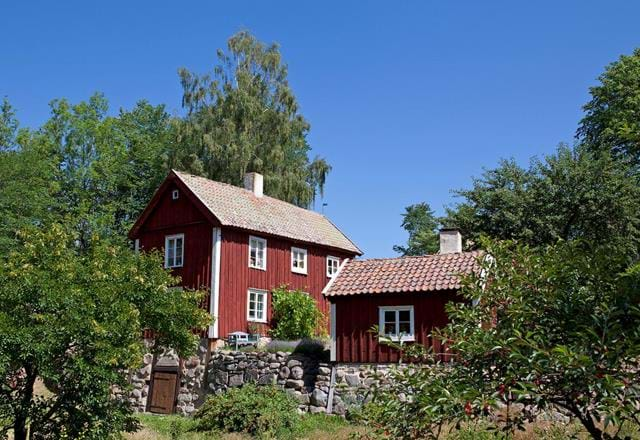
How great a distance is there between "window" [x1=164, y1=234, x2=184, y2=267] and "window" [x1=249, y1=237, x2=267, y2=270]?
9.32ft

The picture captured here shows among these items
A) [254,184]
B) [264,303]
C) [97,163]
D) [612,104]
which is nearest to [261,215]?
[254,184]

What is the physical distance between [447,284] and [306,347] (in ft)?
18.8

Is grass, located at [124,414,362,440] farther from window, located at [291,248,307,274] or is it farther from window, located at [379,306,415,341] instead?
window, located at [291,248,307,274]

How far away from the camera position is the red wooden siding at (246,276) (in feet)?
91.2

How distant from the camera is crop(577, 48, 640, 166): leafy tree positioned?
1399 inches

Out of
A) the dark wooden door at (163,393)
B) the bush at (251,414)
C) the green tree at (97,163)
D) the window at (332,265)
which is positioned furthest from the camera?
the green tree at (97,163)

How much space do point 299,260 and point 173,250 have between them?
578cm

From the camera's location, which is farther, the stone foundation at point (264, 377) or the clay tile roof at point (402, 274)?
the stone foundation at point (264, 377)

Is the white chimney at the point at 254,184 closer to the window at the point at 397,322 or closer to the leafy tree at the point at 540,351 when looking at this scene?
the window at the point at 397,322

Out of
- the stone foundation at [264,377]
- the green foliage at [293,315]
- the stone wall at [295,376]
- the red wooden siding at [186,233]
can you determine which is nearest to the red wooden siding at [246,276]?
the green foliage at [293,315]

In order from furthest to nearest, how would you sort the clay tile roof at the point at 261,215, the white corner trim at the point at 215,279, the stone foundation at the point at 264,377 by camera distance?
the clay tile roof at the point at 261,215
the white corner trim at the point at 215,279
the stone foundation at the point at 264,377

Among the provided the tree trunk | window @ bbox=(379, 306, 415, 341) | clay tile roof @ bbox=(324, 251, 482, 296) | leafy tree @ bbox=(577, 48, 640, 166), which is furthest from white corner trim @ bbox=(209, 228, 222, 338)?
leafy tree @ bbox=(577, 48, 640, 166)

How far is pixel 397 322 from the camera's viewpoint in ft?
75.6

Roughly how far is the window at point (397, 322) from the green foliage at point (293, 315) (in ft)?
22.3
